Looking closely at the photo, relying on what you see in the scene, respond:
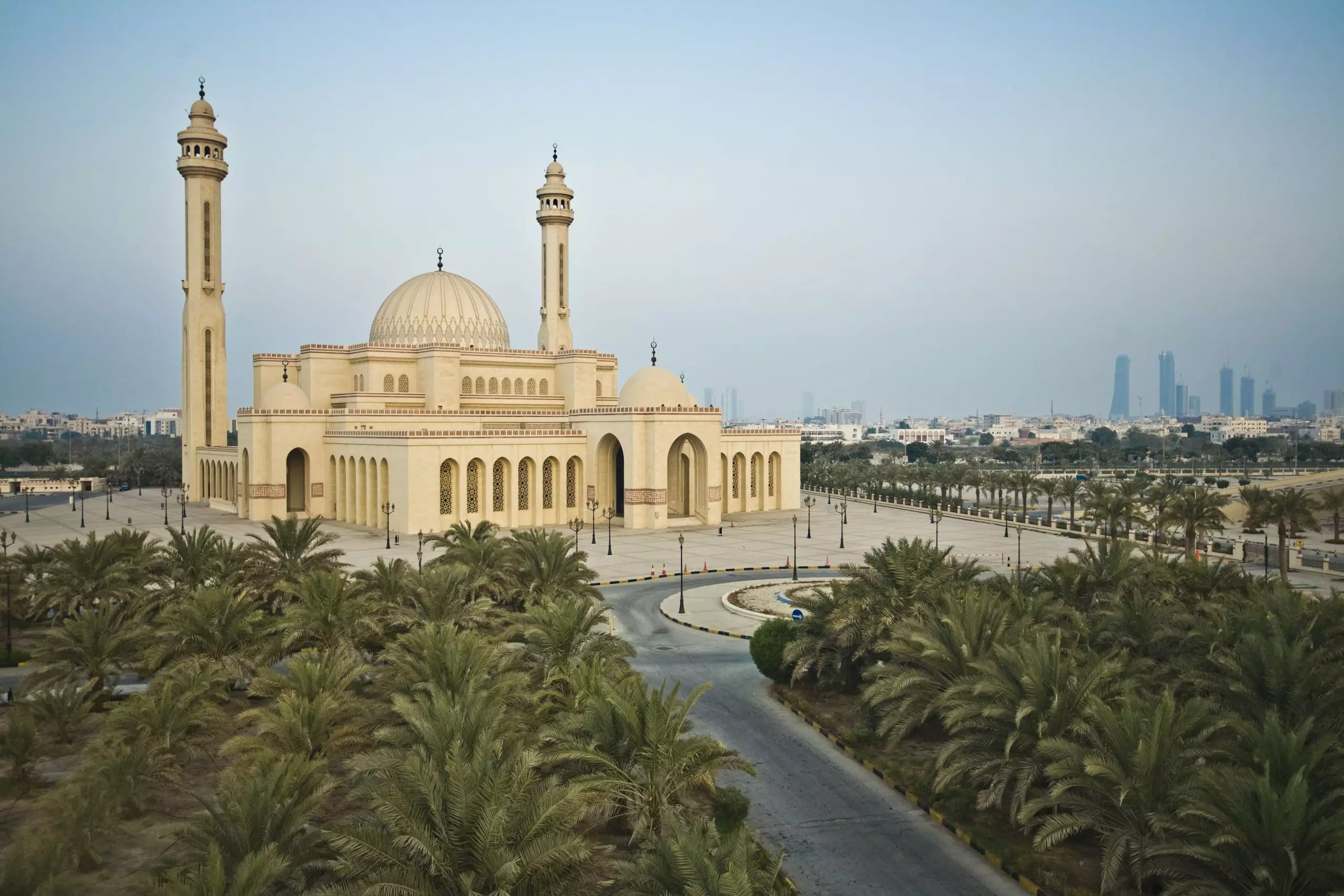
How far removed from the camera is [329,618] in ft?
61.9

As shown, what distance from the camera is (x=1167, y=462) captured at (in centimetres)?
11006

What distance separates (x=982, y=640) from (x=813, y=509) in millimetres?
42099

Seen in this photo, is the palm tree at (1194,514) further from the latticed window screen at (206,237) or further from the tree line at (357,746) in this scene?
the latticed window screen at (206,237)

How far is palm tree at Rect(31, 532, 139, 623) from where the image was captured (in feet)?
74.8

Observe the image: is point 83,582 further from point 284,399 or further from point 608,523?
point 284,399

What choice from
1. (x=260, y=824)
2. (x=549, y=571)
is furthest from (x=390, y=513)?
(x=260, y=824)

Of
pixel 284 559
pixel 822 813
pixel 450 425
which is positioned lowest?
pixel 822 813

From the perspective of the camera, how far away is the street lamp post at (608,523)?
39.7m

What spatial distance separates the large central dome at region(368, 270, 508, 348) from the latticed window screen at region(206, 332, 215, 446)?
8.43 meters

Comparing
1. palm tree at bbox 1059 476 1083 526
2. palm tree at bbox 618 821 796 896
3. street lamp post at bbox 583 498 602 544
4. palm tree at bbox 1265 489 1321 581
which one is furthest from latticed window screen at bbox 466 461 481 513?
palm tree at bbox 618 821 796 896

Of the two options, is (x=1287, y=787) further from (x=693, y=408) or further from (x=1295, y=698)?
(x=693, y=408)

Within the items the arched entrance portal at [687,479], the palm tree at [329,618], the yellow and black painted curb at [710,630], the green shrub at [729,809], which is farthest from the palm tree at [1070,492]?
the green shrub at [729,809]

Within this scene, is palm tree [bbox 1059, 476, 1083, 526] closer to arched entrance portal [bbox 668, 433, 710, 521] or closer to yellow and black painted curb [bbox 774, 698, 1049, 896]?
arched entrance portal [bbox 668, 433, 710, 521]

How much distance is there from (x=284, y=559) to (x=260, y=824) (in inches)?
571
